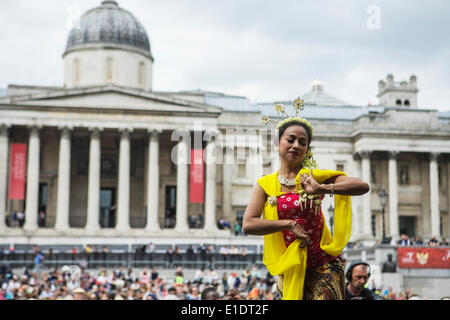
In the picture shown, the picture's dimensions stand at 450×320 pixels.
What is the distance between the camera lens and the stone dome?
6788 cm

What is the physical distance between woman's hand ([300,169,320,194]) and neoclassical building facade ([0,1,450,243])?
46802 millimetres

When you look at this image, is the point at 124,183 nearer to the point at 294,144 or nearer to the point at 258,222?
the point at 294,144

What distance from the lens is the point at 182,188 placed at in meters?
61.0

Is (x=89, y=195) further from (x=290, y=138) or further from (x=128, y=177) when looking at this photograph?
(x=290, y=138)

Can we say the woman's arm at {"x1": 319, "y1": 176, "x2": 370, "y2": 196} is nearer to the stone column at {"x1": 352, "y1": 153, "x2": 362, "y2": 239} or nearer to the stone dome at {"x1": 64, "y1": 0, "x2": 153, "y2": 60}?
the stone column at {"x1": 352, "y1": 153, "x2": 362, "y2": 239}

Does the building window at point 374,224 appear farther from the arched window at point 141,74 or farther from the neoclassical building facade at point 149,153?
the arched window at point 141,74

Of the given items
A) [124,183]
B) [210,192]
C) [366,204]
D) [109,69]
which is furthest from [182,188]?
[366,204]

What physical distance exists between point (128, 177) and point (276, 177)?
2189 inches

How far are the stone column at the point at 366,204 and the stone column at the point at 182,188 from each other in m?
16.9

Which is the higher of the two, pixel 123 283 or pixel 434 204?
pixel 434 204

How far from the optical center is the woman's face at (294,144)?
5.81 meters

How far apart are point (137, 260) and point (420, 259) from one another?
667 inches

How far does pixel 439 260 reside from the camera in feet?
129
